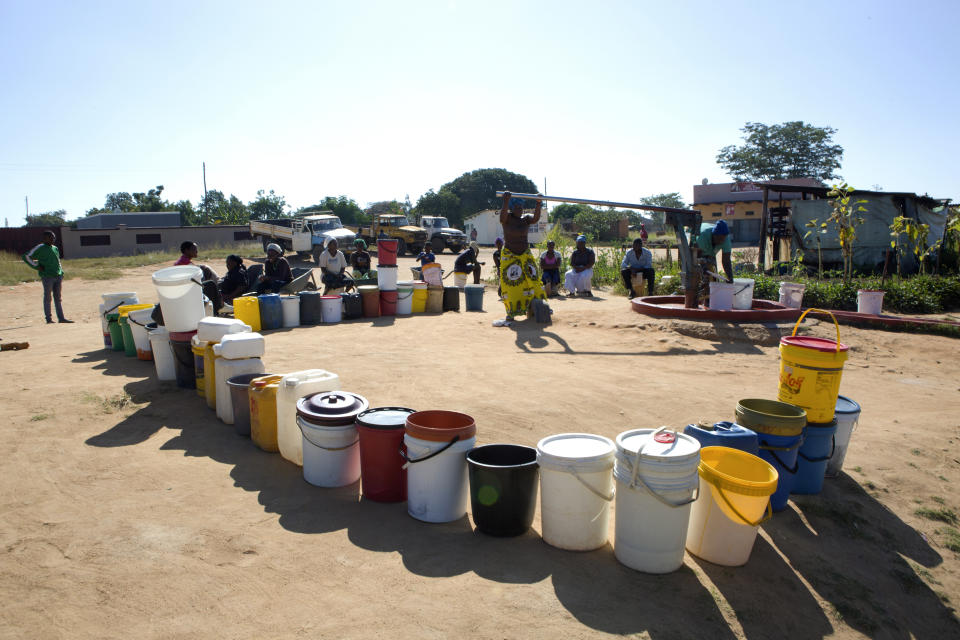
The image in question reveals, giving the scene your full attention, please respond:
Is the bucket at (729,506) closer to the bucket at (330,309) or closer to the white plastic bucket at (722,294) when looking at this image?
the white plastic bucket at (722,294)

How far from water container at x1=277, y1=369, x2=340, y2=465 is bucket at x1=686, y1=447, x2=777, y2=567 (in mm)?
2710

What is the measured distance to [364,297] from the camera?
415 inches

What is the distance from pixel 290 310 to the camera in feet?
30.9

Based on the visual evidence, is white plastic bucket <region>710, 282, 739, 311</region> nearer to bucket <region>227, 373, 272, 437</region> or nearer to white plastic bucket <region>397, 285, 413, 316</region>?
white plastic bucket <region>397, 285, 413, 316</region>

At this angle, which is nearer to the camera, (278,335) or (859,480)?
(859,480)

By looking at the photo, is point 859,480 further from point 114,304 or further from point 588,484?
point 114,304

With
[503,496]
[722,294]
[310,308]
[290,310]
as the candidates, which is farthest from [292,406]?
[722,294]

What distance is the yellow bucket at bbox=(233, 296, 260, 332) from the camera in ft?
29.7

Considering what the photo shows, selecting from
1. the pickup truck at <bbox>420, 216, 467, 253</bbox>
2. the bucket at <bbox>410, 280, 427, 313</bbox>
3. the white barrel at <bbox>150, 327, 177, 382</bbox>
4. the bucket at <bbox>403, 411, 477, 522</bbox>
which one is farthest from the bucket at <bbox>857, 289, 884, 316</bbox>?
the pickup truck at <bbox>420, 216, 467, 253</bbox>

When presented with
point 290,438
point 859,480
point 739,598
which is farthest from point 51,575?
point 859,480

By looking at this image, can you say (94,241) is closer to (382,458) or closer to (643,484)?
(382,458)

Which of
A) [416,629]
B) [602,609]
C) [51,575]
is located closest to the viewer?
[416,629]

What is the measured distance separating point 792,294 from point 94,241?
3734 centimetres

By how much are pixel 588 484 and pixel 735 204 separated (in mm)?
38827
